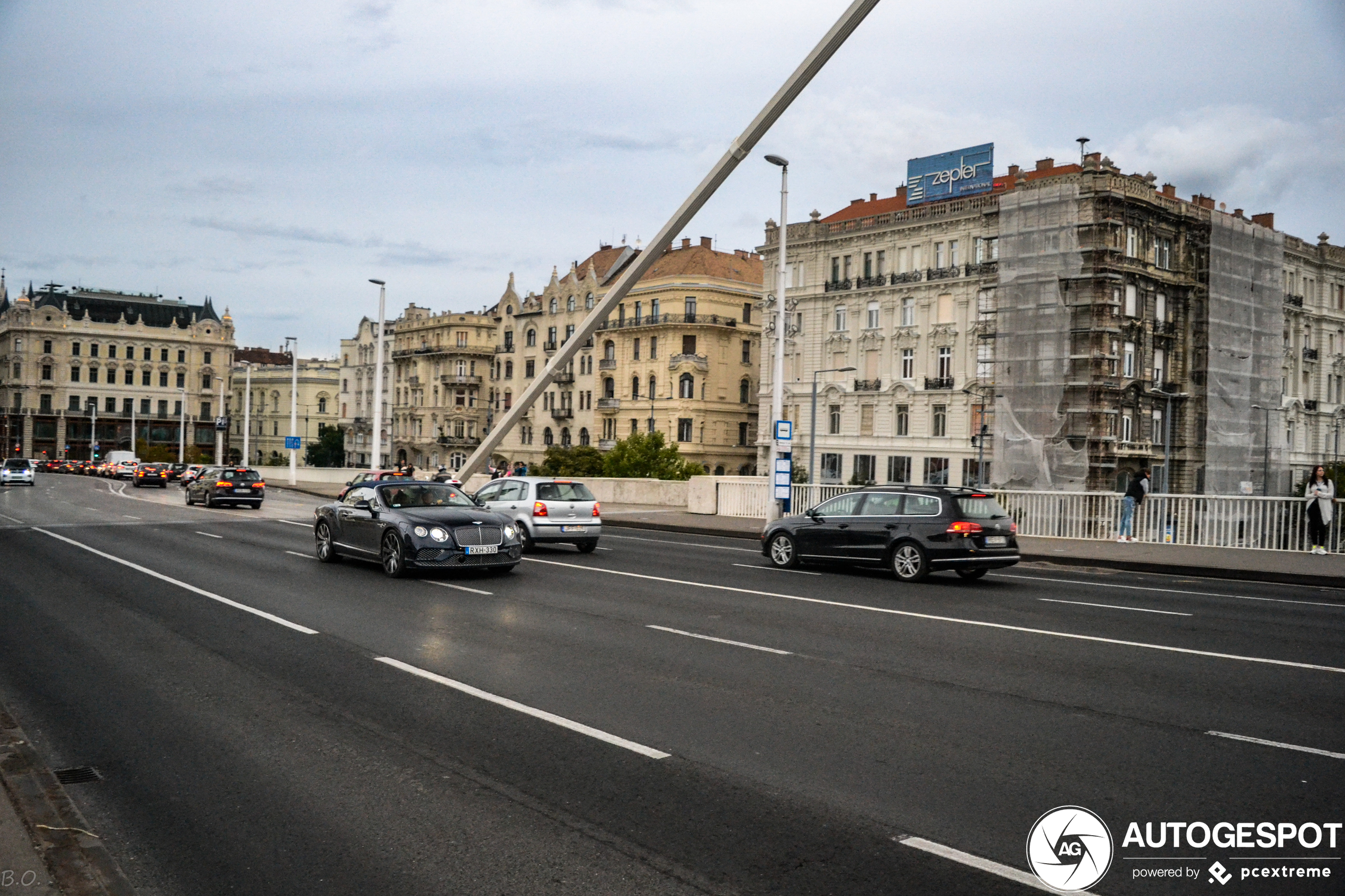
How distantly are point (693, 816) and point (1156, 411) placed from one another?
63097 mm

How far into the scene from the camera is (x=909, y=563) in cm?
1717

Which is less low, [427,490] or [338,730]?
[427,490]

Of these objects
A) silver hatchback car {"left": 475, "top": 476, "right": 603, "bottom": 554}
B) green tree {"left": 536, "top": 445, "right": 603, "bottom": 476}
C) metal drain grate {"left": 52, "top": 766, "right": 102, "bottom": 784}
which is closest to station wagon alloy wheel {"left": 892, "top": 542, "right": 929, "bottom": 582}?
silver hatchback car {"left": 475, "top": 476, "right": 603, "bottom": 554}

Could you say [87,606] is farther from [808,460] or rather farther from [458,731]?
[808,460]

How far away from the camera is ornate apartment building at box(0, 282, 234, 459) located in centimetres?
12669

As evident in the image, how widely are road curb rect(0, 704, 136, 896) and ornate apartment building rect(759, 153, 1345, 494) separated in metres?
45.7

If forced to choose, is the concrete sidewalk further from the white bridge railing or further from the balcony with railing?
the balcony with railing

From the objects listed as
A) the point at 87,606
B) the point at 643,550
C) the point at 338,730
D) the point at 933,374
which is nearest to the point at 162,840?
the point at 338,730

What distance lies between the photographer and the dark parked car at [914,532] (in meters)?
16.9

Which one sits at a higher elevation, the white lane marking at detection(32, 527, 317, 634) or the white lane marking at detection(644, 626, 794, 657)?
the white lane marking at detection(644, 626, 794, 657)

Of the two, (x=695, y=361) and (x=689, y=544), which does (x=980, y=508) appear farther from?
(x=695, y=361)

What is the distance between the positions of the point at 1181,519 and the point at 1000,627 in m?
15.6

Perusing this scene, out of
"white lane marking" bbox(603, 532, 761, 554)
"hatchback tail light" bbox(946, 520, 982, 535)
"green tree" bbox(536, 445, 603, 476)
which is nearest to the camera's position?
"hatchback tail light" bbox(946, 520, 982, 535)

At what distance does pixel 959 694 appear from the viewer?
8742 millimetres
